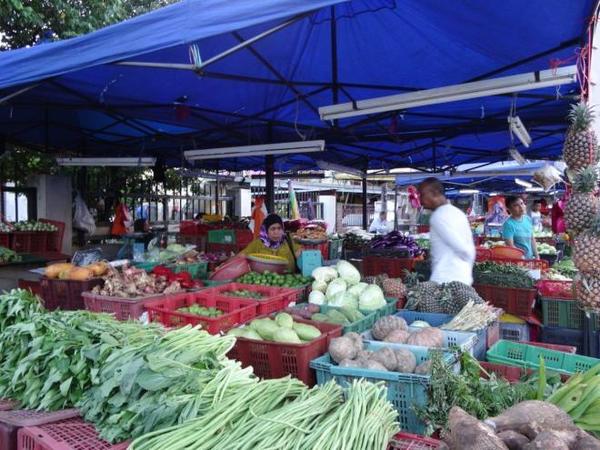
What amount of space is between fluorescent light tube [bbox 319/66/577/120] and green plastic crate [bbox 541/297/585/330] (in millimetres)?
2013

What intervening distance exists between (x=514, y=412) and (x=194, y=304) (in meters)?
2.66

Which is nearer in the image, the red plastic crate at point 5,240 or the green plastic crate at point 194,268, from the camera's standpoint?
the green plastic crate at point 194,268

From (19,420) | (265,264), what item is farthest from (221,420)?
(265,264)

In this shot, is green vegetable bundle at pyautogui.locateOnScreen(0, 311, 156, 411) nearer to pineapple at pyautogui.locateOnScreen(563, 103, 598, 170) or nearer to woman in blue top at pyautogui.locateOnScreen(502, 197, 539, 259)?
pineapple at pyautogui.locateOnScreen(563, 103, 598, 170)

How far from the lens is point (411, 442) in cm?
184

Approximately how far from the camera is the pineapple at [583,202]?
2316 millimetres

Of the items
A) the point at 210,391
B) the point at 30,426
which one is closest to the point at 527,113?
the point at 210,391

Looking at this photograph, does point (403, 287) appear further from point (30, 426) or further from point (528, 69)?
point (30, 426)

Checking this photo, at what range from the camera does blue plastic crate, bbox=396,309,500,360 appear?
3.14 meters

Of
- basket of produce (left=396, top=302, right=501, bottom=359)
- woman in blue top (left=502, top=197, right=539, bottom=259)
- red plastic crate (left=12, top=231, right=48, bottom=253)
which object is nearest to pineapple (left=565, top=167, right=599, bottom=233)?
basket of produce (left=396, top=302, right=501, bottom=359)

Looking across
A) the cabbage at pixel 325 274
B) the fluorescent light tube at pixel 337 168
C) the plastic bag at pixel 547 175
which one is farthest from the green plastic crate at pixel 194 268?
the plastic bag at pixel 547 175

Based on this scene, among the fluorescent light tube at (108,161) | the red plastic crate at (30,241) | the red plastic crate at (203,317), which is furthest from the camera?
the red plastic crate at (30,241)

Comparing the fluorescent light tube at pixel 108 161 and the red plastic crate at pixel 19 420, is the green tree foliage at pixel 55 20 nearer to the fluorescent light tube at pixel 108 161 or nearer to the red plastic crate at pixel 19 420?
the fluorescent light tube at pixel 108 161

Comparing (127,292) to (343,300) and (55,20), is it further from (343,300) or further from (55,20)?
(55,20)
